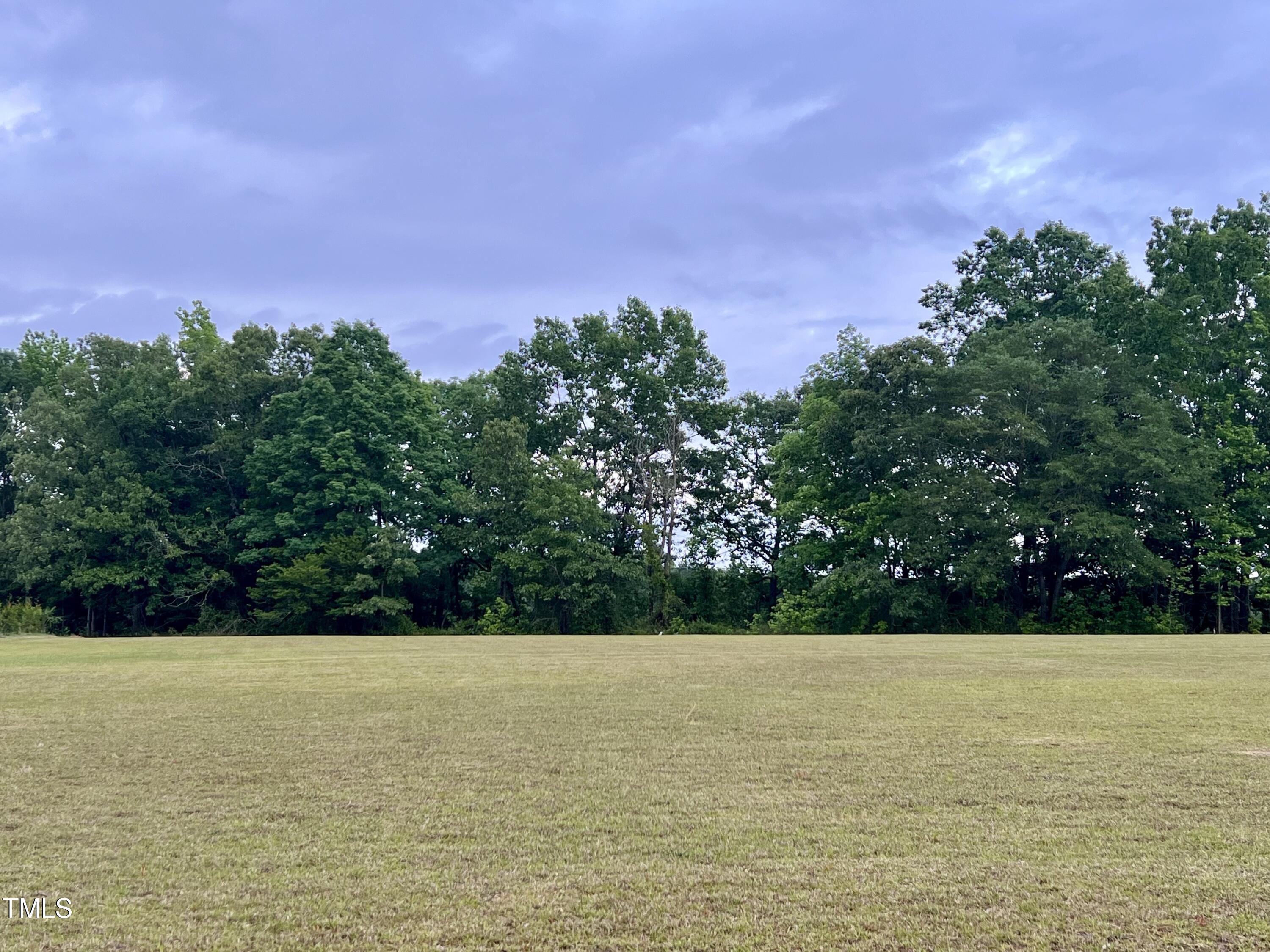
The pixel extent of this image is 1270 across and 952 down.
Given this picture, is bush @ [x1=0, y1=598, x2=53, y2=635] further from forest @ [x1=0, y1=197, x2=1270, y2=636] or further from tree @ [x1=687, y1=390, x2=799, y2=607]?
tree @ [x1=687, y1=390, x2=799, y2=607]

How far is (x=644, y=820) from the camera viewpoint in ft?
15.2

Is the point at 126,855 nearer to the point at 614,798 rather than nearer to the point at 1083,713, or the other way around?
the point at 614,798

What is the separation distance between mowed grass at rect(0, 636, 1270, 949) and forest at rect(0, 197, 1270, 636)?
26.1 meters

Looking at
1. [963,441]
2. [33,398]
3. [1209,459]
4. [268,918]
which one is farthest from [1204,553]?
[33,398]

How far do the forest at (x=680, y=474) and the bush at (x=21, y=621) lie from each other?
0.18 meters

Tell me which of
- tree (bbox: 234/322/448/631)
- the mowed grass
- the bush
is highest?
tree (bbox: 234/322/448/631)

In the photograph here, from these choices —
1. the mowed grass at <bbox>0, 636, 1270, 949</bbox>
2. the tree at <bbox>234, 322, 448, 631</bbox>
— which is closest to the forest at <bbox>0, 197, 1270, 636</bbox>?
the tree at <bbox>234, 322, 448, 631</bbox>

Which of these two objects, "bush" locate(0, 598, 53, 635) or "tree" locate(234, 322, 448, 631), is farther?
"tree" locate(234, 322, 448, 631)

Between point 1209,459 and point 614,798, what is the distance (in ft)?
111

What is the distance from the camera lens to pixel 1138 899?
Answer: 347 cm

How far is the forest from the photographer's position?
34094mm

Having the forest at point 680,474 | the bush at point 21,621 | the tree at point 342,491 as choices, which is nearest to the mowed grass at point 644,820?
the bush at point 21,621

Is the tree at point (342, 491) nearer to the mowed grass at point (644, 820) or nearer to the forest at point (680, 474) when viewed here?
the forest at point (680, 474)

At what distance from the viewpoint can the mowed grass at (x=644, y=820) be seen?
3.30 metres
